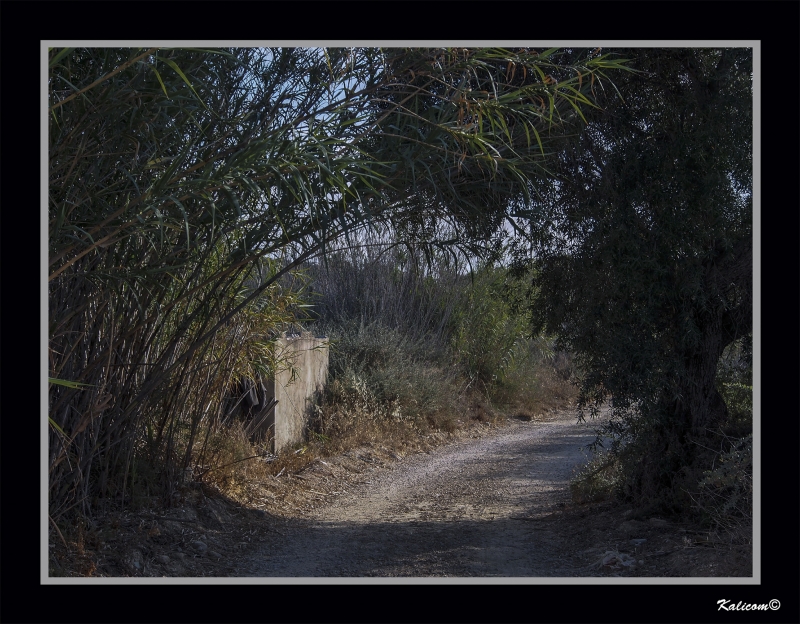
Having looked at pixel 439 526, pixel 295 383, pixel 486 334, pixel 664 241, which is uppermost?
pixel 664 241

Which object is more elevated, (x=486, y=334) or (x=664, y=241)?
(x=664, y=241)

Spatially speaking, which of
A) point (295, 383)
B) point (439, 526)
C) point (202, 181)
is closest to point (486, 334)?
point (295, 383)

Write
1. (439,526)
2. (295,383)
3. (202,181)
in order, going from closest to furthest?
(202,181) → (439,526) → (295,383)

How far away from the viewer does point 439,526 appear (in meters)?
6.07

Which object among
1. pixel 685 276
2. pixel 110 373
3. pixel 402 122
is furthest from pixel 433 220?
pixel 110 373

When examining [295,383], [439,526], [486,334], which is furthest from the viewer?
[486,334]

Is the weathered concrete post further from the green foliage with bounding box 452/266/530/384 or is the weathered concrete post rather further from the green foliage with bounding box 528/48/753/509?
the green foliage with bounding box 452/266/530/384

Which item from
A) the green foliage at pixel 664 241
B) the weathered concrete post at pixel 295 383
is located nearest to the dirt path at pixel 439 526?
the weathered concrete post at pixel 295 383

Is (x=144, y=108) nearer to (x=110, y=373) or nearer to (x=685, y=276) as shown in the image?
(x=110, y=373)

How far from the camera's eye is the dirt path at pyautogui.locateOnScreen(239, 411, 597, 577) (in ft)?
15.9

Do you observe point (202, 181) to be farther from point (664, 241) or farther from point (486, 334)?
point (486, 334)

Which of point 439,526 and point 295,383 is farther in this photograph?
point 295,383

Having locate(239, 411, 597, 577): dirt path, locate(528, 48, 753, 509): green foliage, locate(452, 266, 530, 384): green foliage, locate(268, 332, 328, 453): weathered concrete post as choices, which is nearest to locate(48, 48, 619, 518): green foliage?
locate(528, 48, 753, 509): green foliage

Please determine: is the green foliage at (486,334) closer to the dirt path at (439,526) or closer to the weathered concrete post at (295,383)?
A: the dirt path at (439,526)
